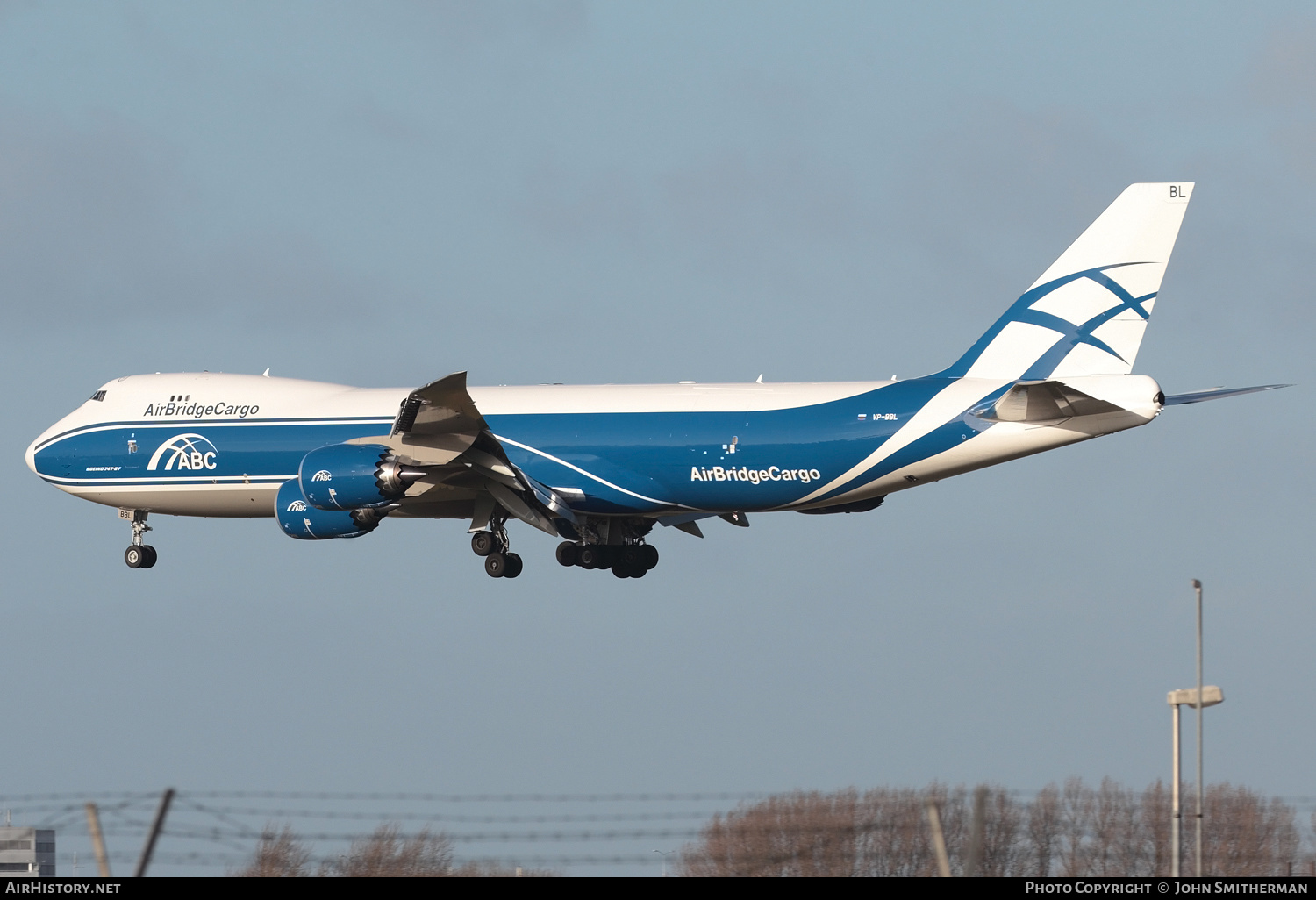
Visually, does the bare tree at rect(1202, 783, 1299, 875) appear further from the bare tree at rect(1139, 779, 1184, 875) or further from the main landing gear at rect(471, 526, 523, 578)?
the main landing gear at rect(471, 526, 523, 578)

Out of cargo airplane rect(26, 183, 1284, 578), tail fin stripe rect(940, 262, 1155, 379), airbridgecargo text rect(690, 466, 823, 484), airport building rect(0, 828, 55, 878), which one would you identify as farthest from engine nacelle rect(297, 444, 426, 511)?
tail fin stripe rect(940, 262, 1155, 379)

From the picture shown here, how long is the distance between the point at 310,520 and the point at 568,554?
671 centimetres

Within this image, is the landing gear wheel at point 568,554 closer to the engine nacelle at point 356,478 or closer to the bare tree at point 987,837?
the engine nacelle at point 356,478

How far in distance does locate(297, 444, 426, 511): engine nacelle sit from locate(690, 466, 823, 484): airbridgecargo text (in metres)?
5.93

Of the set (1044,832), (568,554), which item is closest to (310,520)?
(568,554)

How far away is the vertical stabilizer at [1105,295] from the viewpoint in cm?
3659

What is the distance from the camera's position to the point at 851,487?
38219 millimetres

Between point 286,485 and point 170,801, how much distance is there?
28.9 meters

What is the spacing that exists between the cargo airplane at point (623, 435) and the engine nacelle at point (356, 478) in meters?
0.04

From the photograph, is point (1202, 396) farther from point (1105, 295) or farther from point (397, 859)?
point (397, 859)

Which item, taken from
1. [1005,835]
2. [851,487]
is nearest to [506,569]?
[851,487]

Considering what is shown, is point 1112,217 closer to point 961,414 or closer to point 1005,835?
point 961,414

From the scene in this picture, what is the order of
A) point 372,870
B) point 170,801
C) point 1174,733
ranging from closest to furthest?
point 170,801
point 372,870
point 1174,733

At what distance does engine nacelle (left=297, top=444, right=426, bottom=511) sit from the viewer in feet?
126
